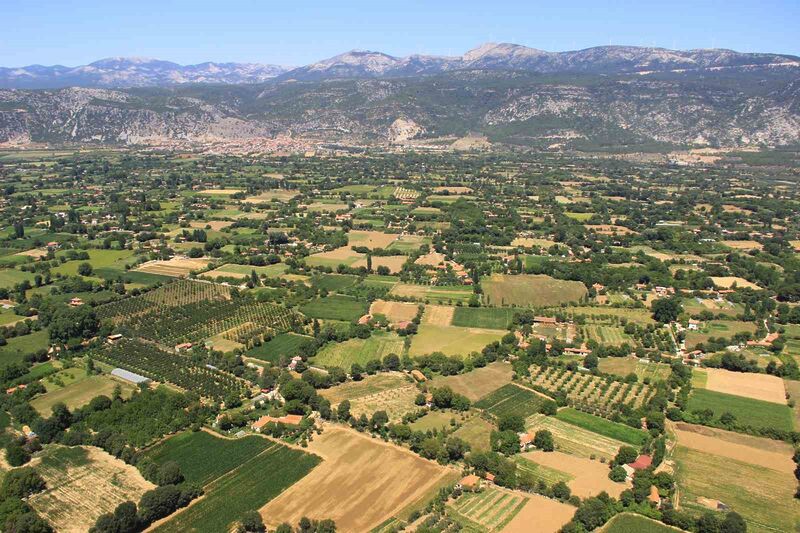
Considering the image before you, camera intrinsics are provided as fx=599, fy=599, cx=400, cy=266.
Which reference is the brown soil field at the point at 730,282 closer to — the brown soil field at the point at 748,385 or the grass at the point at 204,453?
the brown soil field at the point at 748,385

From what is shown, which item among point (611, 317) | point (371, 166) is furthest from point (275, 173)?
point (611, 317)

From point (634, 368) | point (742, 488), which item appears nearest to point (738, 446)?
point (742, 488)

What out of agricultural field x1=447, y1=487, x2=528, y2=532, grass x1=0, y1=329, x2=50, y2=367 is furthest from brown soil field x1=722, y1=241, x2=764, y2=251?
grass x1=0, y1=329, x2=50, y2=367

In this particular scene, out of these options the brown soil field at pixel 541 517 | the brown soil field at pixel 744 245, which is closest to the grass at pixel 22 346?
the brown soil field at pixel 541 517

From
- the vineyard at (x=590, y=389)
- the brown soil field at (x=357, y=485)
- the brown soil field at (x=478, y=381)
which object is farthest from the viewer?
the brown soil field at (x=478, y=381)

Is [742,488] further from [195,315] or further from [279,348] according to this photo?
[195,315]

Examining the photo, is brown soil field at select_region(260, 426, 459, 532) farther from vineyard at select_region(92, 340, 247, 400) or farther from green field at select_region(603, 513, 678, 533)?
vineyard at select_region(92, 340, 247, 400)
